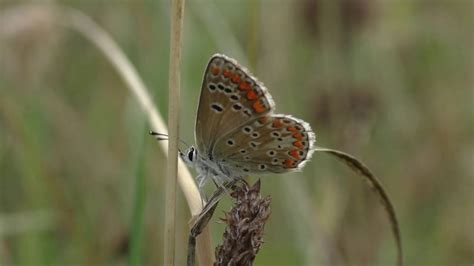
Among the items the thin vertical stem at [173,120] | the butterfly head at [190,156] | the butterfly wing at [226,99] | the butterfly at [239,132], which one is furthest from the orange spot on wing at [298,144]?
the thin vertical stem at [173,120]

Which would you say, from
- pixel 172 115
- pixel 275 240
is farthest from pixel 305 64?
pixel 172 115

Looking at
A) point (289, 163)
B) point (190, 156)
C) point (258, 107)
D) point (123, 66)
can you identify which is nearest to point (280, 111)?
point (123, 66)

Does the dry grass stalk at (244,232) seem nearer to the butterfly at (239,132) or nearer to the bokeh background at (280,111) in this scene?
the butterfly at (239,132)

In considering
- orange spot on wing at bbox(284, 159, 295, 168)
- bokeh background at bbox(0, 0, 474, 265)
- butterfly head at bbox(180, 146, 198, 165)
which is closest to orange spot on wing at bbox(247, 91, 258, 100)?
orange spot on wing at bbox(284, 159, 295, 168)

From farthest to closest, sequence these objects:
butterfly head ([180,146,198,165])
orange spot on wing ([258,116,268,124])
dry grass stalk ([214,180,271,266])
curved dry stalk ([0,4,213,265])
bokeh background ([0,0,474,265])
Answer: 1. bokeh background ([0,0,474,265])
2. butterfly head ([180,146,198,165])
3. orange spot on wing ([258,116,268,124])
4. curved dry stalk ([0,4,213,265])
5. dry grass stalk ([214,180,271,266])

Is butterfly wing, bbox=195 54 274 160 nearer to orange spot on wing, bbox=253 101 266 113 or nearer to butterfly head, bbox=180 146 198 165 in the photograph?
orange spot on wing, bbox=253 101 266 113

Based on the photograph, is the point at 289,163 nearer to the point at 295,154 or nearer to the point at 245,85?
the point at 295,154

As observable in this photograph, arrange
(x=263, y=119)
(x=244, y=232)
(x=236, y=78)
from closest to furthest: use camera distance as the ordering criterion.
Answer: (x=244, y=232) → (x=236, y=78) → (x=263, y=119)

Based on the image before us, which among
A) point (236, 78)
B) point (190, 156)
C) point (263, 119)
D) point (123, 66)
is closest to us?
point (236, 78)
